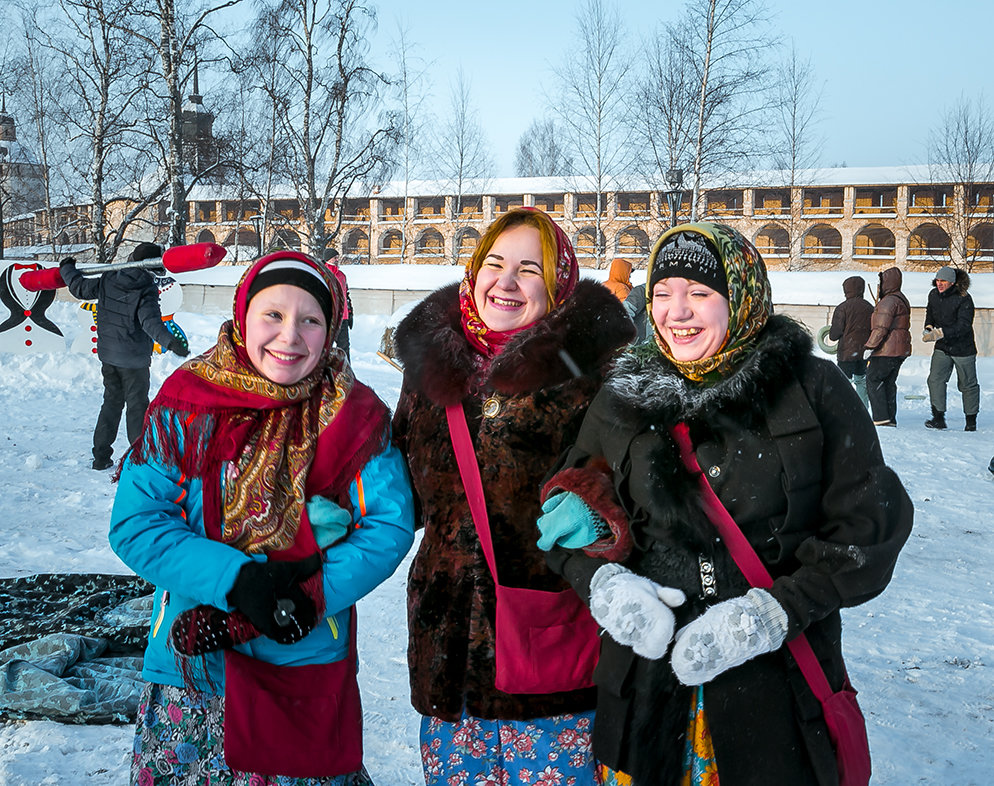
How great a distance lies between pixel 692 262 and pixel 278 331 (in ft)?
3.11

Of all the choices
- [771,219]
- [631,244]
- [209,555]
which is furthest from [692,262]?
[631,244]

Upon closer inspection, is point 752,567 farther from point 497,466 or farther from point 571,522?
point 497,466

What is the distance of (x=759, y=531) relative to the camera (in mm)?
1642

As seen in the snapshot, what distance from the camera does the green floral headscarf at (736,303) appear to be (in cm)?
171

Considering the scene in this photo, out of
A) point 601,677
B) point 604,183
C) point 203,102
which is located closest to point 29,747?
point 601,677

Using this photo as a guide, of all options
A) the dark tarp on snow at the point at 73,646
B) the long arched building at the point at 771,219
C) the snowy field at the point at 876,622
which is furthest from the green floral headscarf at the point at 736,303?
the long arched building at the point at 771,219

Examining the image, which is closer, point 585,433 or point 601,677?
point 601,677

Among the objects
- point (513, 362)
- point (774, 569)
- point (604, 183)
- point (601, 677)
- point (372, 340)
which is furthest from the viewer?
point (604, 183)

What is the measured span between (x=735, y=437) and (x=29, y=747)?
2614 mm

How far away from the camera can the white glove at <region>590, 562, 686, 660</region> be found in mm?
1591

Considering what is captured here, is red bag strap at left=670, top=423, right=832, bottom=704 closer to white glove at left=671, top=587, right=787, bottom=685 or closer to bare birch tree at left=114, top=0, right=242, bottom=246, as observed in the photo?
white glove at left=671, top=587, right=787, bottom=685

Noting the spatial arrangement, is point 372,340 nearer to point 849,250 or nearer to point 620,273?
point 620,273

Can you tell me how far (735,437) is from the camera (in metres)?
1.67

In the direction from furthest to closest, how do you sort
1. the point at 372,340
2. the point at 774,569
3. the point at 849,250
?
the point at 849,250 → the point at 372,340 → the point at 774,569
